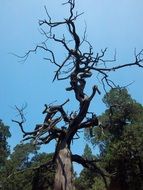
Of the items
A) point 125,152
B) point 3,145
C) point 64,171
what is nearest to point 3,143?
point 3,145

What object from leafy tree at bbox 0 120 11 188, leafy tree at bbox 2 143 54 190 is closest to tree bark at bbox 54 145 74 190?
leafy tree at bbox 2 143 54 190

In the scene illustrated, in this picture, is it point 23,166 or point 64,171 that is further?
point 23,166

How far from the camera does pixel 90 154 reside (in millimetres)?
40531

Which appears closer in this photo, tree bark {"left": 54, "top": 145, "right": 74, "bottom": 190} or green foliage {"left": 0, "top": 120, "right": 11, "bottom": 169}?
tree bark {"left": 54, "top": 145, "right": 74, "bottom": 190}

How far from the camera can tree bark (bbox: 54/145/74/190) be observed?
32.7ft

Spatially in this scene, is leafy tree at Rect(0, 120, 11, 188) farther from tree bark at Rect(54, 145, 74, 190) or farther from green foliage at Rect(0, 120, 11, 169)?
tree bark at Rect(54, 145, 74, 190)

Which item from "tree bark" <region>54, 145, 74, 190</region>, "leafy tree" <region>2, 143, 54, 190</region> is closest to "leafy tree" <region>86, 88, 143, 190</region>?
"leafy tree" <region>2, 143, 54, 190</region>

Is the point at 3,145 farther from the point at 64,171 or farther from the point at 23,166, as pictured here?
the point at 64,171

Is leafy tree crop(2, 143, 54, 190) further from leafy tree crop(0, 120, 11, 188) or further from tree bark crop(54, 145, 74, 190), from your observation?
tree bark crop(54, 145, 74, 190)

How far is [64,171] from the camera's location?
10.2 meters

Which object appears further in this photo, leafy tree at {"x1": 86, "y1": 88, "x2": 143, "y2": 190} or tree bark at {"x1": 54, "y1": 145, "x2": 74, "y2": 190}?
leafy tree at {"x1": 86, "y1": 88, "x2": 143, "y2": 190}

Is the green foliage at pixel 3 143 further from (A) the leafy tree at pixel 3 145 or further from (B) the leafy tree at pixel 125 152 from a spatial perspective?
(B) the leafy tree at pixel 125 152

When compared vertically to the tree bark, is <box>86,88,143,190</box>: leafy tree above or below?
above

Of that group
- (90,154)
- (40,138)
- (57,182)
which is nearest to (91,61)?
(40,138)
